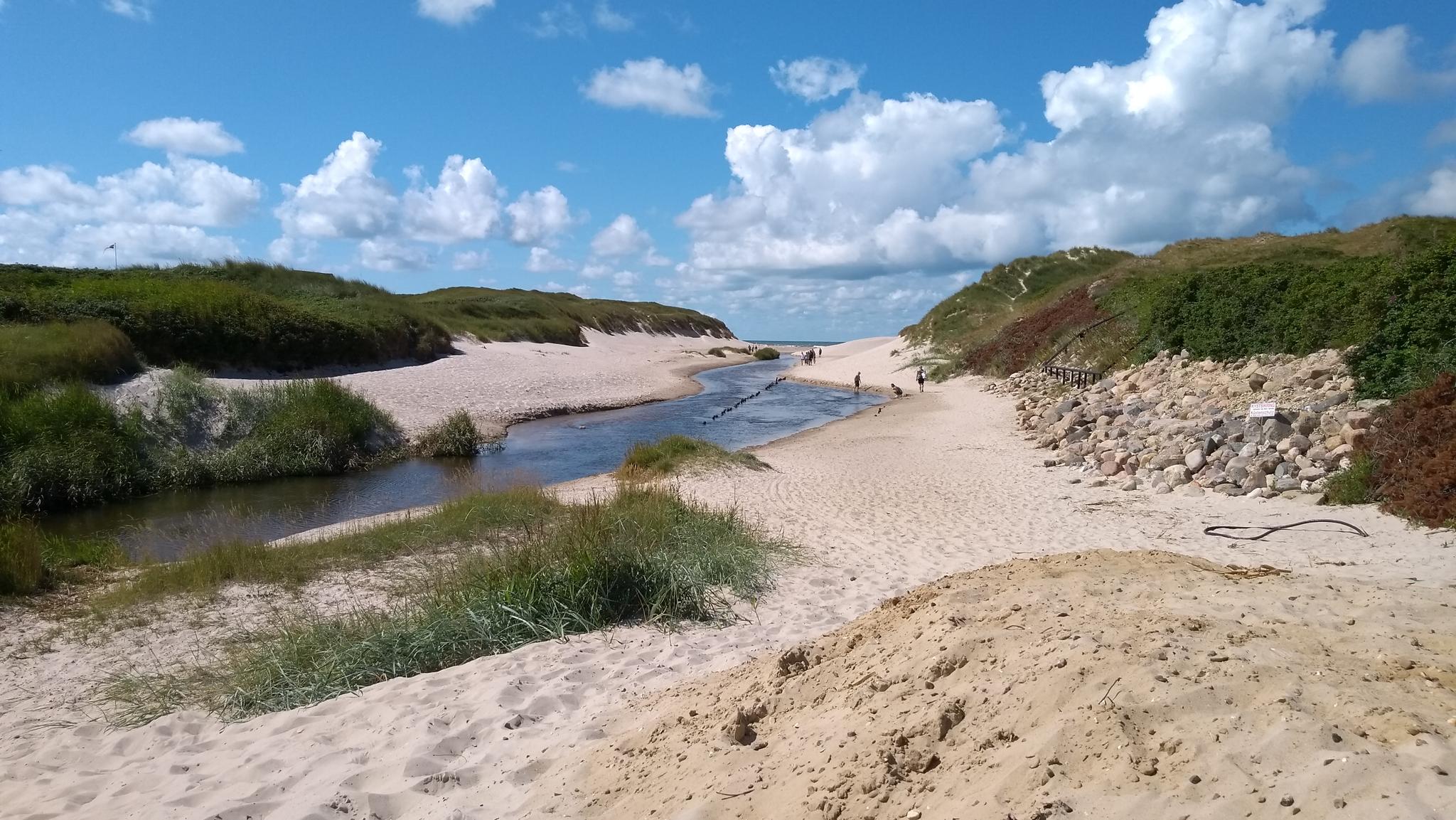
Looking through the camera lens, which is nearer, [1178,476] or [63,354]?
[1178,476]

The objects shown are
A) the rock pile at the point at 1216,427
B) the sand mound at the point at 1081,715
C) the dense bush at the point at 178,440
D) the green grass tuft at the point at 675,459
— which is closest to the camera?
the sand mound at the point at 1081,715

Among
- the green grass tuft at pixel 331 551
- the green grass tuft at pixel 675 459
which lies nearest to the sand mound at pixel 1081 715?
the green grass tuft at pixel 331 551

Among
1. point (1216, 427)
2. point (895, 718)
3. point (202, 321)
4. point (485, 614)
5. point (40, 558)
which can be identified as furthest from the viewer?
point (202, 321)

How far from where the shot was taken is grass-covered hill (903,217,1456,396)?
12613mm

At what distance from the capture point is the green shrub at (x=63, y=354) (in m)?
17.7

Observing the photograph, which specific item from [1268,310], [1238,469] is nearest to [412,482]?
[1238,469]

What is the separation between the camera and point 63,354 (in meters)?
19.1

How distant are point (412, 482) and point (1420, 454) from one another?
17.3 m

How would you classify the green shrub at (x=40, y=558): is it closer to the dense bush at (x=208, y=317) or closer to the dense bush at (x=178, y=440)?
the dense bush at (x=178, y=440)

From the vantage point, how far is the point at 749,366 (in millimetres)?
69938

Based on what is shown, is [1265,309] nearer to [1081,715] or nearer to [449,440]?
[1081,715]

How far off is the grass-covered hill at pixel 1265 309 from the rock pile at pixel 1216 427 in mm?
635

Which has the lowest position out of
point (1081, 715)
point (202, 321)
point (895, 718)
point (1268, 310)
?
point (895, 718)

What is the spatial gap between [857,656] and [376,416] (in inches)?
787
